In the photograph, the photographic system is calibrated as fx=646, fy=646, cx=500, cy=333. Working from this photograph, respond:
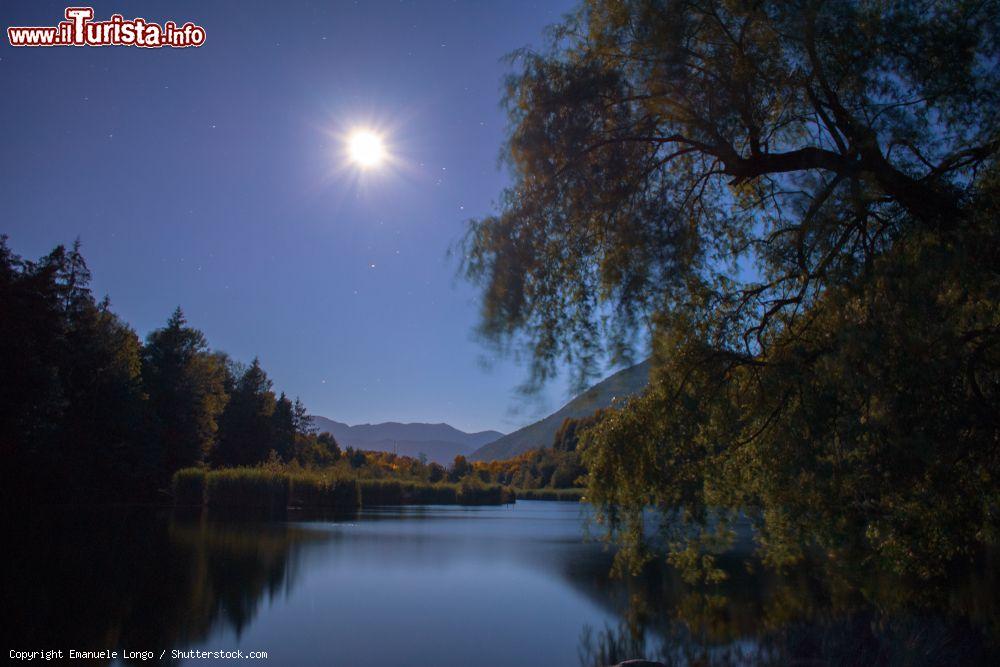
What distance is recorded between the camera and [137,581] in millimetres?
11812

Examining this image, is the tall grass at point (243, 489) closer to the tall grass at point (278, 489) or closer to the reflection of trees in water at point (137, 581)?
the tall grass at point (278, 489)

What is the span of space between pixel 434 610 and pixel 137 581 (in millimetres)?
5461

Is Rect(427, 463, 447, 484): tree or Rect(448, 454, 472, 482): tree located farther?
Rect(448, 454, 472, 482): tree

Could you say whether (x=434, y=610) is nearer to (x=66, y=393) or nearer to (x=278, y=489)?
(x=278, y=489)

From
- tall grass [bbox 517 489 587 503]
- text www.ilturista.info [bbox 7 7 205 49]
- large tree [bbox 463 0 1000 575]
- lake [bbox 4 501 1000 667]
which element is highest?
text www.ilturista.info [bbox 7 7 205 49]

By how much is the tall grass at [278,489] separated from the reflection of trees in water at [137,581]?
9085 mm

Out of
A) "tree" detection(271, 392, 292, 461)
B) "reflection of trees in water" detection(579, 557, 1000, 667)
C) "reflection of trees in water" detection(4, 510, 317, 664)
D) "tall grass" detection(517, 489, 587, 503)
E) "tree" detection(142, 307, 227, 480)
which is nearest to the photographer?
"reflection of trees in water" detection(579, 557, 1000, 667)

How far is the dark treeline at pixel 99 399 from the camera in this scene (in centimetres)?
2784

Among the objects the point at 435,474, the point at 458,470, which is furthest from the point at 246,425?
→ the point at 458,470

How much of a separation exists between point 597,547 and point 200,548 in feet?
43.5

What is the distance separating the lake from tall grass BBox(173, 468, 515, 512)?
11.6m

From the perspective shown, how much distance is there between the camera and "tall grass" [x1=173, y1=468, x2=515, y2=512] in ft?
100

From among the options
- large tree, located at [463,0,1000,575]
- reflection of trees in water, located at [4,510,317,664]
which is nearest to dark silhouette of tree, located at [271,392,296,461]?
reflection of trees in water, located at [4,510,317,664]

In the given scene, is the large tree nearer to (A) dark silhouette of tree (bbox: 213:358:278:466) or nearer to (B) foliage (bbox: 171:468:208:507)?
(B) foliage (bbox: 171:468:208:507)
